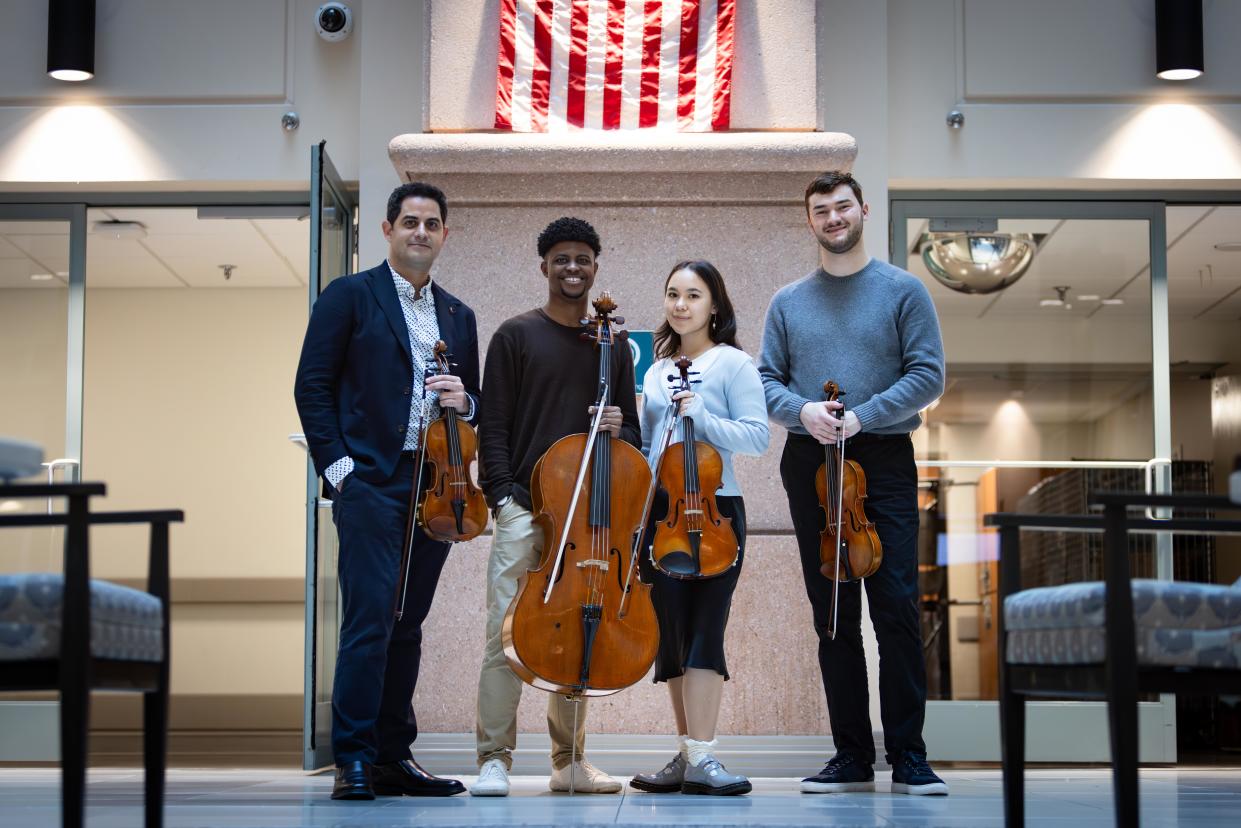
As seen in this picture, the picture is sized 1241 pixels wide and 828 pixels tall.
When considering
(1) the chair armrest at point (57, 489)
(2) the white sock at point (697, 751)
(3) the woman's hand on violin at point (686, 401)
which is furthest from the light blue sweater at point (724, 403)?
(1) the chair armrest at point (57, 489)

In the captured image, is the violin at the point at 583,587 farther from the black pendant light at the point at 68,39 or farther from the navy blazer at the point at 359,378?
the black pendant light at the point at 68,39

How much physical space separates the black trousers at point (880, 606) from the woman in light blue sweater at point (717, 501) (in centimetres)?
24

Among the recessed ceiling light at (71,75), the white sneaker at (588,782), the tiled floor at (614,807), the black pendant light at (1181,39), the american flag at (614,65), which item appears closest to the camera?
the tiled floor at (614,807)

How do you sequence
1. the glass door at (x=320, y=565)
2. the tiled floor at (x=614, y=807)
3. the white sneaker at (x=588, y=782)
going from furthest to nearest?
the glass door at (x=320, y=565), the white sneaker at (x=588, y=782), the tiled floor at (x=614, y=807)

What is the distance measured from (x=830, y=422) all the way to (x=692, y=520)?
50 centimetres

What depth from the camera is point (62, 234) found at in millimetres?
6234

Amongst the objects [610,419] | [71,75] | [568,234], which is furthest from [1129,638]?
[71,75]

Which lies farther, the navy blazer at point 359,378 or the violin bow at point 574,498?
the navy blazer at point 359,378

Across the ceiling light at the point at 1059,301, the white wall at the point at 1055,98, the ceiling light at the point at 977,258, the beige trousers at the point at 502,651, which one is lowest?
the beige trousers at the point at 502,651

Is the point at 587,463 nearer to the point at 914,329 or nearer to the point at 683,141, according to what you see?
the point at 914,329

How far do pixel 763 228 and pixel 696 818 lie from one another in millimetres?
2847

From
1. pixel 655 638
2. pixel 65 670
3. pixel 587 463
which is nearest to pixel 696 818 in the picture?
pixel 655 638

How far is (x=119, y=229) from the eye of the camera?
23.4 ft

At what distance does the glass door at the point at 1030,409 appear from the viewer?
5891 millimetres
